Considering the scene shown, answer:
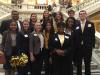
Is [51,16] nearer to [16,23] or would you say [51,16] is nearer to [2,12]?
[16,23]

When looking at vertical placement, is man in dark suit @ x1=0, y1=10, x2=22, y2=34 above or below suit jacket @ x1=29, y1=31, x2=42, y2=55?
above

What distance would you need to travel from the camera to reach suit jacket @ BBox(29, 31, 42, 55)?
38.2 ft

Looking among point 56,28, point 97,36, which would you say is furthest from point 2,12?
point 56,28

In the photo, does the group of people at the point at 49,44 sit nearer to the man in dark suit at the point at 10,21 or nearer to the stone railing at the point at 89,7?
the man in dark suit at the point at 10,21

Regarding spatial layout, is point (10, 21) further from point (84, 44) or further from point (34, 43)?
point (84, 44)

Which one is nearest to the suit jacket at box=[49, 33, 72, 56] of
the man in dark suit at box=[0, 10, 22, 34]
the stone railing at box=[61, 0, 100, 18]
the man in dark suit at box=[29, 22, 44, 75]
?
the man in dark suit at box=[29, 22, 44, 75]

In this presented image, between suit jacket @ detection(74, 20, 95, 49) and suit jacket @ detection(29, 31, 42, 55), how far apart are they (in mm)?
1032

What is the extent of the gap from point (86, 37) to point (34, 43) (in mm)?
1436

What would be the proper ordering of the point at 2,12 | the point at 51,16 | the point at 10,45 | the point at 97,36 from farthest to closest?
the point at 2,12 → the point at 97,36 → the point at 51,16 → the point at 10,45

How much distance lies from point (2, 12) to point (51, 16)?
14.9 m

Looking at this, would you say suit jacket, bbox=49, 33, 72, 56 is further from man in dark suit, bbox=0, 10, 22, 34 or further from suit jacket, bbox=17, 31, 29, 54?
man in dark suit, bbox=0, 10, 22, 34

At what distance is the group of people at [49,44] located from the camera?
37.9 feet

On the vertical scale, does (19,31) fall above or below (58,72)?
above

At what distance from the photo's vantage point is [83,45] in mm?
12148
